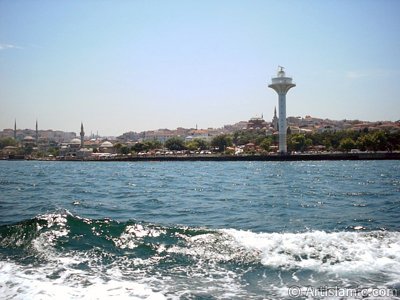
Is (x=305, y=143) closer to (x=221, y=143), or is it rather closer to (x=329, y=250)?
(x=221, y=143)

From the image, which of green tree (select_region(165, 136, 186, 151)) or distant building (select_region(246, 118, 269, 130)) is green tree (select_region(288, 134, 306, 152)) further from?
distant building (select_region(246, 118, 269, 130))

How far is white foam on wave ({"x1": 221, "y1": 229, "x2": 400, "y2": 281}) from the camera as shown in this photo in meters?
6.38

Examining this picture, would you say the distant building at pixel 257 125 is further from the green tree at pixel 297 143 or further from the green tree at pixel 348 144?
the green tree at pixel 348 144

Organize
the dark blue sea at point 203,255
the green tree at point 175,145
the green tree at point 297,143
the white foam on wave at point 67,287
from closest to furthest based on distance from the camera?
the white foam on wave at point 67,287 < the dark blue sea at point 203,255 < the green tree at point 297,143 < the green tree at point 175,145

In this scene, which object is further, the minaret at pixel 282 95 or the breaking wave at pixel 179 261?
the minaret at pixel 282 95

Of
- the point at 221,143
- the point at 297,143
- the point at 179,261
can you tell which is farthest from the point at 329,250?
the point at 221,143

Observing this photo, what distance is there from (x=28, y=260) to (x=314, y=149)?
89.9 m

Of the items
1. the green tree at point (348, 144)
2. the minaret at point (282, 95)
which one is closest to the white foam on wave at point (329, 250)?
the minaret at point (282, 95)

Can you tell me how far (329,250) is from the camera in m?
7.29

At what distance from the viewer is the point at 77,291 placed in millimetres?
5516

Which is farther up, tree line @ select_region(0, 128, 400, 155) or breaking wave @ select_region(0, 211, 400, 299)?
tree line @ select_region(0, 128, 400, 155)

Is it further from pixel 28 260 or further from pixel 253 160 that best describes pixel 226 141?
pixel 28 260

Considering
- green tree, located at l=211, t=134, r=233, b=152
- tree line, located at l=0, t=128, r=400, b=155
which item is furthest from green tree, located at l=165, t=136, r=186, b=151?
green tree, located at l=211, t=134, r=233, b=152

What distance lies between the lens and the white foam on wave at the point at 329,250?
638cm
